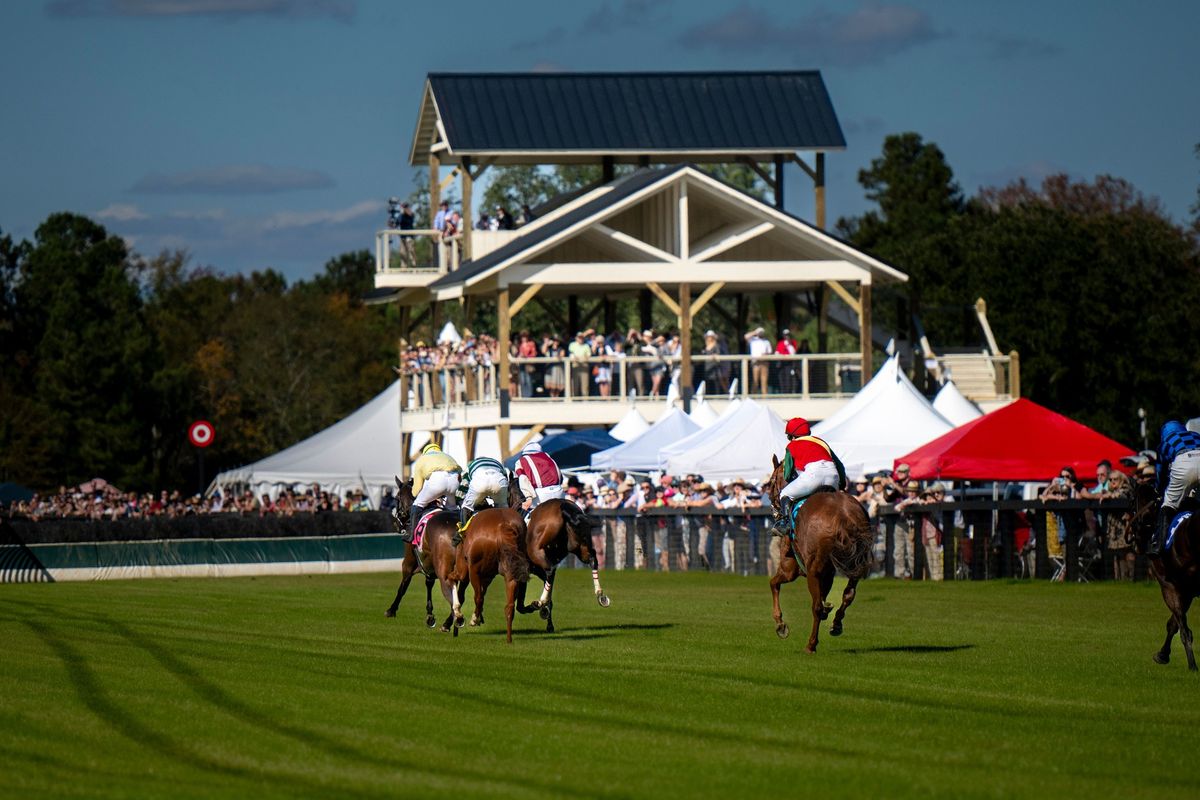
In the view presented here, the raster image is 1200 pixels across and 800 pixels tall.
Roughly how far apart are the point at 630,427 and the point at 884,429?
10.1m

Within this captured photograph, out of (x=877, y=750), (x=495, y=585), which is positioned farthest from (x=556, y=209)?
(x=877, y=750)

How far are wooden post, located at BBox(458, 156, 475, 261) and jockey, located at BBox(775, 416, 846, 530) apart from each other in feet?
119

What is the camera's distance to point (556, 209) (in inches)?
2267

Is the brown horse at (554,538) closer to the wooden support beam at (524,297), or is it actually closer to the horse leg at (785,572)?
the horse leg at (785,572)

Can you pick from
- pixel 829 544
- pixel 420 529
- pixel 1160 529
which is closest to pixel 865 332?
pixel 420 529

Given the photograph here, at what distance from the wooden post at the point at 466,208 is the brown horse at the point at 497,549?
35.2 metres

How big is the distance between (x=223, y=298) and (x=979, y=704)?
9208 cm

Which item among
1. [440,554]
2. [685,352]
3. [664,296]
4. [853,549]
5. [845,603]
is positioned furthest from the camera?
[664,296]

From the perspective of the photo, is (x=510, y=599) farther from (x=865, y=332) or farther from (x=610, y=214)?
(x=865, y=332)

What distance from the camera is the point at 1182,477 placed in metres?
17.1

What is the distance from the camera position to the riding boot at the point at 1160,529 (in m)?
17.3

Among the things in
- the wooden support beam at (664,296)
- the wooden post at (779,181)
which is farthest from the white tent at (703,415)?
the wooden post at (779,181)

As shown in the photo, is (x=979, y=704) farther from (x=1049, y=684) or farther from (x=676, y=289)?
(x=676, y=289)

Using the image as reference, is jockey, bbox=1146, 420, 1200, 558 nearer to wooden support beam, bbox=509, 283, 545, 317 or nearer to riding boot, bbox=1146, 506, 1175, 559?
riding boot, bbox=1146, 506, 1175, 559
